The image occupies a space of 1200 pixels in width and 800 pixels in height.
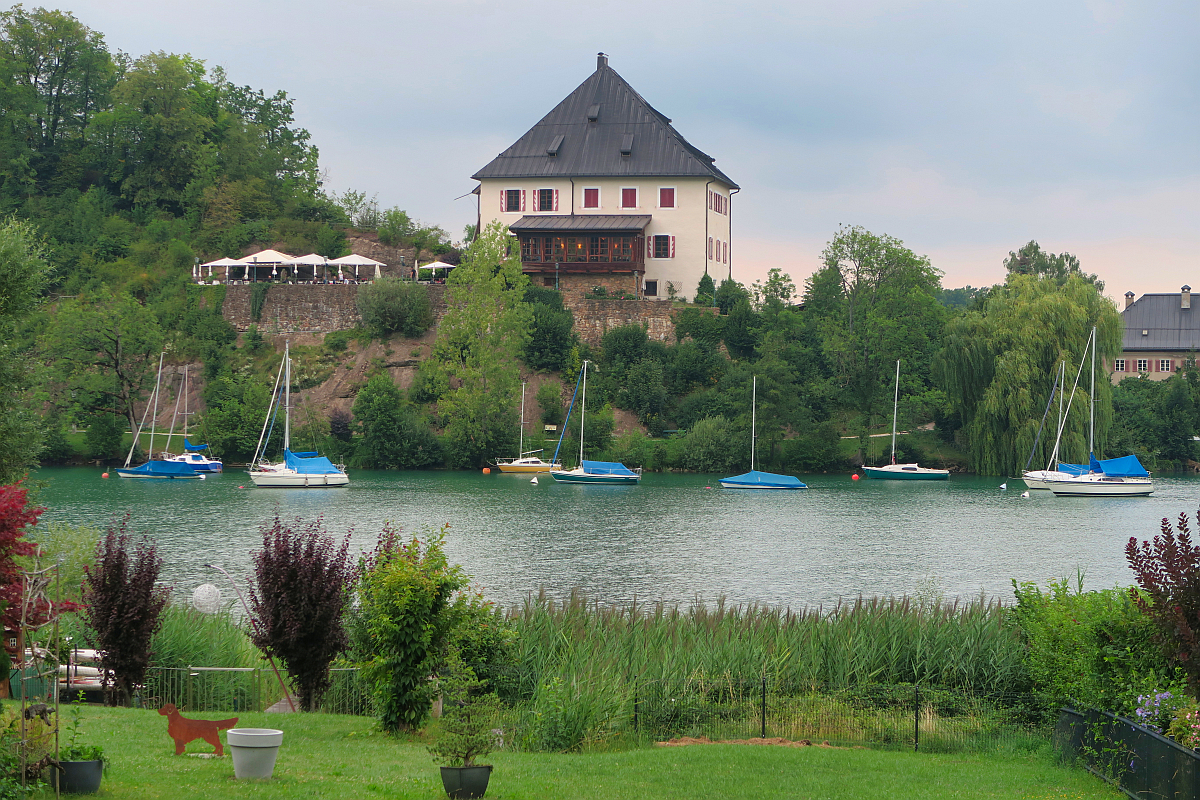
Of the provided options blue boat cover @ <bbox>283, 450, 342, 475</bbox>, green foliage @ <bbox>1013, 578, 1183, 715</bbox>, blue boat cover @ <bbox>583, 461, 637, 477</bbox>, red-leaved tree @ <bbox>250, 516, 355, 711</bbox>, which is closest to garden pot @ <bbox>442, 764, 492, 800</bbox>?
red-leaved tree @ <bbox>250, 516, 355, 711</bbox>

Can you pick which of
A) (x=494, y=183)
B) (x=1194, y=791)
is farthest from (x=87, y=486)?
(x=1194, y=791)

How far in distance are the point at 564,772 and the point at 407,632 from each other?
127 inches

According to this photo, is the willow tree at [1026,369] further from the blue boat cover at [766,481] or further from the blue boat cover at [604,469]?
the blue boat cover at [604,469]

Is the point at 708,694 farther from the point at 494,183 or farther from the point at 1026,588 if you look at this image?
the point at 494,183

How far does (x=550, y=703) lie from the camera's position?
50.1 feet

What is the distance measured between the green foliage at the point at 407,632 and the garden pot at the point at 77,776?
5.14 m

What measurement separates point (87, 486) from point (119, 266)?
2923 cm

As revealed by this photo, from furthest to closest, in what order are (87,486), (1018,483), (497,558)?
1. (1018,483)
2. (87,486)
3. (497,558)

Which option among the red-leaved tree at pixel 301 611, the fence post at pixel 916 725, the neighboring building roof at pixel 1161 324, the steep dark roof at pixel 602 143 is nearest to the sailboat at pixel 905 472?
the steep dark roof at pixel 602 143

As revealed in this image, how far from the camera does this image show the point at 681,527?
47.5 meters

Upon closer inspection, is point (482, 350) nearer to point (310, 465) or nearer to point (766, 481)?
point (310, 465)

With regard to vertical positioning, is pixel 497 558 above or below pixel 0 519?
below

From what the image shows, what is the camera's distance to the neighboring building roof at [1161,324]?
9944cm

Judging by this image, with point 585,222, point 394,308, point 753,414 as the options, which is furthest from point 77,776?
point 585,222
